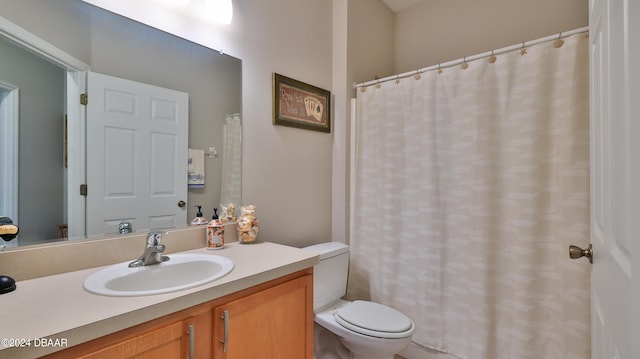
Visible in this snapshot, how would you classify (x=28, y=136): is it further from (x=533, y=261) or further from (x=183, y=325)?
(x=533, y=261)

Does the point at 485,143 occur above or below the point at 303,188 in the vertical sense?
above

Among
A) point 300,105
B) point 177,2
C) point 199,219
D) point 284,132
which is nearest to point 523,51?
point 300,105

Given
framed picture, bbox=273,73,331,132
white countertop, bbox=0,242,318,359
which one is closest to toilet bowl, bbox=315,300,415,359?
white countertop, bbox=0,242,318,359

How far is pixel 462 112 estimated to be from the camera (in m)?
1.68

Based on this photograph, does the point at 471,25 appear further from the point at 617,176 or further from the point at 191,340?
the point at 191,340

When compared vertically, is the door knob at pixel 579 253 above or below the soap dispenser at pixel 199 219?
below

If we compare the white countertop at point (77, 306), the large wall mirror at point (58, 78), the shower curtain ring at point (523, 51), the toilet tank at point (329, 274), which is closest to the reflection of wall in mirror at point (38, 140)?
the large wall mirror at point (58, 78)

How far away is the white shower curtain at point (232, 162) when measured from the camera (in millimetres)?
1532

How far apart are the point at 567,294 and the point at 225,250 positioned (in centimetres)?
161

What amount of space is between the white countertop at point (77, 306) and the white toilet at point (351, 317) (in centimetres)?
68

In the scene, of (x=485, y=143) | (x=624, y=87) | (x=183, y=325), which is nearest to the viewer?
(x=624, y=87)

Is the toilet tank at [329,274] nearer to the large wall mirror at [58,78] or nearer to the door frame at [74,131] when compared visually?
the large wall mirror at [58,78]

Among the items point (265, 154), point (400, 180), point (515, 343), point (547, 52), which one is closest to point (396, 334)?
point (515, 343)

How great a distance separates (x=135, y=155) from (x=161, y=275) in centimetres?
51
